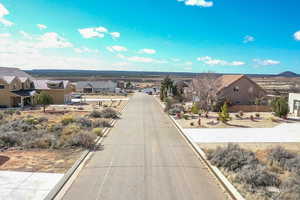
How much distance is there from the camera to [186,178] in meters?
10.5

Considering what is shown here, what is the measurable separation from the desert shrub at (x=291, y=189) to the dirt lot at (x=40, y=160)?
8.97 metres

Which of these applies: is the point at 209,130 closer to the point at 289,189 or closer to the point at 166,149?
the point at 166,149

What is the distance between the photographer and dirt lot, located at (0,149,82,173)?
445 inches

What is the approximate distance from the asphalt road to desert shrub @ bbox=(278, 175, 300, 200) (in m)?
2.01

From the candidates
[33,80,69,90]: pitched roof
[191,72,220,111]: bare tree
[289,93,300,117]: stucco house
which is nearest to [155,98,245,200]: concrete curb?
[191,72,220,111]: bare tree

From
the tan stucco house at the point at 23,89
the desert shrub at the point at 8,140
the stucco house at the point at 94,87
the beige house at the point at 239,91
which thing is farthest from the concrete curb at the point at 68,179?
the stucco house at the point at 94,87

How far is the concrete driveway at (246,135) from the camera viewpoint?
18.2 meters

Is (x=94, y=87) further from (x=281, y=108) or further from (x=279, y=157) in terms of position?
(x=279, y=157)

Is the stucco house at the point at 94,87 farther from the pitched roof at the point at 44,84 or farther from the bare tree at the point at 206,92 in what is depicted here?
the bare tree at the point at 206,92

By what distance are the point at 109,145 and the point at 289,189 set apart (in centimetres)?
1075

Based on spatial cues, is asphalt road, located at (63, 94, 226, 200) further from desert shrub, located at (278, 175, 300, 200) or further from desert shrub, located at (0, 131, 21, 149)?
desert shrub, located at (0, 131, 21, 149)

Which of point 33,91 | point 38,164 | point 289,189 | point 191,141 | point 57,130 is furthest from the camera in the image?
point 33,91

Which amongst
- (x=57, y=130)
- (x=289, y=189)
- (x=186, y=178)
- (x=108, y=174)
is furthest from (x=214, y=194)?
(x=57, y=130)

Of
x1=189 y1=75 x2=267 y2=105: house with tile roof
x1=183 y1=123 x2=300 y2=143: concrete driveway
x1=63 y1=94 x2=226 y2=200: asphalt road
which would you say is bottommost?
x1=183 y1=123 x2=300 y2=143: concrete driveway
